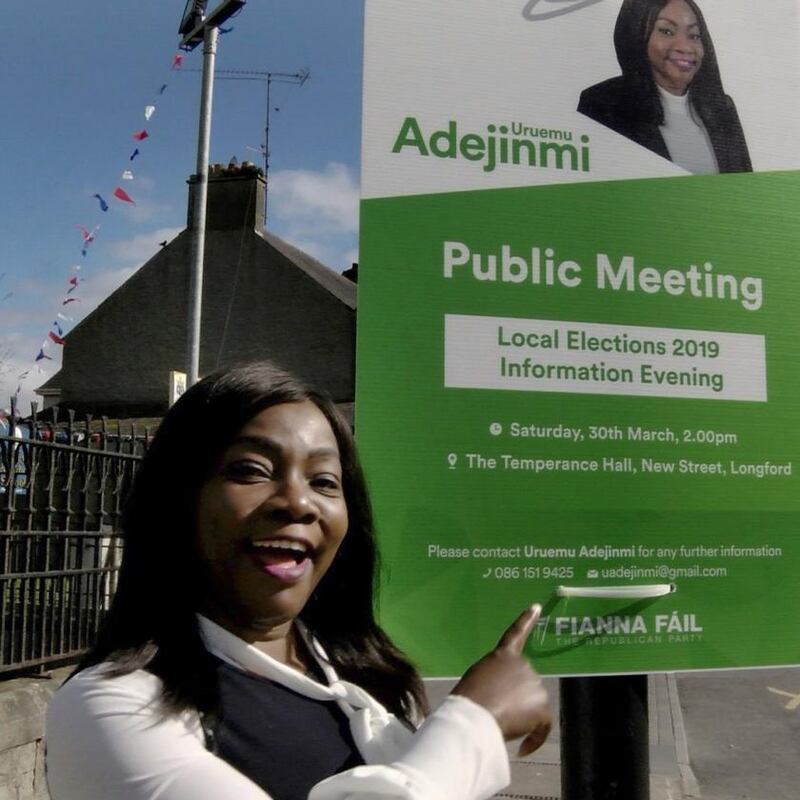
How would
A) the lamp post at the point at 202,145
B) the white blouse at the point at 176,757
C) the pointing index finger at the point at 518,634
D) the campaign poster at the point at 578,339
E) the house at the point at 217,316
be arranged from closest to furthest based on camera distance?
the white blouse at the point at 176,757 < the pointing index finger at the point at 518,634 < the campaign poster at the point at 578,339 < the lamp post at the point at 202,145 < the house at the point at 217,316

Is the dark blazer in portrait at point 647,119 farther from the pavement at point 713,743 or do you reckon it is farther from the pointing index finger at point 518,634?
the pavement at point 713,743

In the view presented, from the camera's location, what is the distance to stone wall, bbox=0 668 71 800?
412 centimetres

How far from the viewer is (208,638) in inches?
53.2

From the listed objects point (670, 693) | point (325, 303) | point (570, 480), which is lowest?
point (670, 693)

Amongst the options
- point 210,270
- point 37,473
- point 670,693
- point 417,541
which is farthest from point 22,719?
point 210,270

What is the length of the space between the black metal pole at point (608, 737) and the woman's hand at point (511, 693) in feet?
2.56

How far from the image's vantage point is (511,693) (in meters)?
1.32

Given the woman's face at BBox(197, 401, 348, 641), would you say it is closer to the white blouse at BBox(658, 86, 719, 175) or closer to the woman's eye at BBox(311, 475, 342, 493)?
the woman's eye at BBox(311, 475, 342, 493)

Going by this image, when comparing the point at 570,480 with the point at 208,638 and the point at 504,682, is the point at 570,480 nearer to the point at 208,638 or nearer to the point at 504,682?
the point at 504,682

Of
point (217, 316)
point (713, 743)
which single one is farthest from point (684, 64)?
point (217, 316)

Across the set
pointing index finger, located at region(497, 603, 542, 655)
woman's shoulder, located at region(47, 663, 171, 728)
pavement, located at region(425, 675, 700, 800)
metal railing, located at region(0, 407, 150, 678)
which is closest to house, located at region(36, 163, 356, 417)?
pavement, located at region(425, 675, 700, 800)

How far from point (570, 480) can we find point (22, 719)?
10.6 ft

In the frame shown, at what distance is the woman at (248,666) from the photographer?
1159 millimetres

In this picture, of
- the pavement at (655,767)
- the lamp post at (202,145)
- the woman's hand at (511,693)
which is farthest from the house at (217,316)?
the woman's hand at (511,693)
